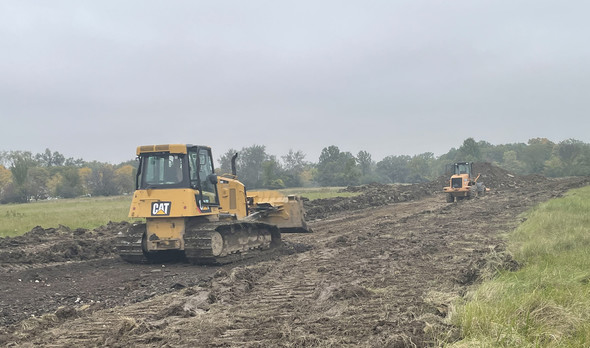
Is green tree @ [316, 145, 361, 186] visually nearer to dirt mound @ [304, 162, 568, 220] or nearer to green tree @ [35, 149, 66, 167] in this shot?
dirt mound @ [304, 162, 568, 220]

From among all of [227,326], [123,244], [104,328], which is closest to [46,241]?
[123,244]

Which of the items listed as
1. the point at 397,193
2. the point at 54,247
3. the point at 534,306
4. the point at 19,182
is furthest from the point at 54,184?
the point at 534,306

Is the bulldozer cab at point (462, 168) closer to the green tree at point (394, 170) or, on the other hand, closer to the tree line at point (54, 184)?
the tree line at point (54, 184)

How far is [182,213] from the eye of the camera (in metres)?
12.1

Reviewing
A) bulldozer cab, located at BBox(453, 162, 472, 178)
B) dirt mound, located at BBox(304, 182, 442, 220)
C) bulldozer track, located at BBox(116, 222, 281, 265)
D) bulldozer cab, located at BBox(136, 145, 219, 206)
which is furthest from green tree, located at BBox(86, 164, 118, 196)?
bulldozer cab, located at BBox(136, 145, 219, 206)

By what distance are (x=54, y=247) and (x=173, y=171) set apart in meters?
4.89

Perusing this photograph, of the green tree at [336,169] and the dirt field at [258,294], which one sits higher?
the green tree at [336,169]

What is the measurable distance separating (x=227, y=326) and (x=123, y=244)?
679 centimetres

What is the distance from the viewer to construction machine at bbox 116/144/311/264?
1220 centimetres

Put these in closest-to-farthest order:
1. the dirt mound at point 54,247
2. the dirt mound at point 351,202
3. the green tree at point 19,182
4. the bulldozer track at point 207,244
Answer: the bulldozer track at point 207,244
the dirt mound at point 54,247
the dirt mound at point 351,202
the green tree at point 19,182

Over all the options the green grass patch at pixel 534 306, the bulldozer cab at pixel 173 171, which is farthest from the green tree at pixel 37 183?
the green grass patch at pixel 534 306

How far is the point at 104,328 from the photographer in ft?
23.0

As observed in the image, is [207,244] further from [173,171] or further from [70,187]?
[70,187]

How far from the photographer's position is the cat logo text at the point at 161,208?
39.9 feet
